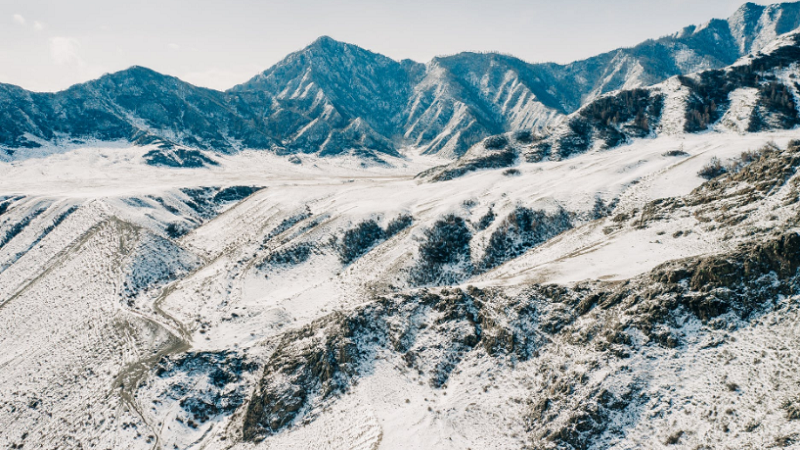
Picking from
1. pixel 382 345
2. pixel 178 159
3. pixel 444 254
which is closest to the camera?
pixel 382 345

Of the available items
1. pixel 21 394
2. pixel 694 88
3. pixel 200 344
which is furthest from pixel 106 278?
pixel 694 88

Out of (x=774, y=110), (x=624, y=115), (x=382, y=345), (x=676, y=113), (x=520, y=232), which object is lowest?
(x=382, y=345)

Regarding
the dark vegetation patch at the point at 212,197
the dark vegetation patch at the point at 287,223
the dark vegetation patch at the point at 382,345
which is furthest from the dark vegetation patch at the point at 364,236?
the dark vegetation patch at the point at 212,197

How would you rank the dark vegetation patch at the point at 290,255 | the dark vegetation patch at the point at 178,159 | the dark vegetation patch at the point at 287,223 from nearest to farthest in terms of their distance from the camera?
the dark vegetation patch at the point at 290,255, the dark vegetation patch at the point at 287,223, the dark vegetation patch at the point at 178,159

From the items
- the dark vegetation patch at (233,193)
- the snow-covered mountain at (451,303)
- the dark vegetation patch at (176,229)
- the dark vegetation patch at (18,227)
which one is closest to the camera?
the snow-covered mountain at (451,303)

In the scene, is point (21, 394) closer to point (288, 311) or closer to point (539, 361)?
point (288, 311)

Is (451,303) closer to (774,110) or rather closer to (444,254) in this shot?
(444,254)

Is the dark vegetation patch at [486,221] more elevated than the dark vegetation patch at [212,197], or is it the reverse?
the dark vegetation patch at [212,197]

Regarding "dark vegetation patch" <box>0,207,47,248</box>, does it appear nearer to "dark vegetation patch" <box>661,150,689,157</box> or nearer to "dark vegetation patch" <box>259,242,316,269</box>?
"dark vegetation patch" <box>259,242,316,269</box>

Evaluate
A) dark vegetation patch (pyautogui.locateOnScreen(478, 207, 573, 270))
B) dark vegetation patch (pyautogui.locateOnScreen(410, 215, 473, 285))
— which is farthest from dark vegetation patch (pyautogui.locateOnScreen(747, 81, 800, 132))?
dark vegetation patch (pyautogui.locateOnScreen(410, 215, 473, 285))

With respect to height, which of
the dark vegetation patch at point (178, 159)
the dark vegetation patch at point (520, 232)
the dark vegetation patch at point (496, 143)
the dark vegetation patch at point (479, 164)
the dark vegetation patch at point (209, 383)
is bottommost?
the dark vegetation patch at point (209, 383)

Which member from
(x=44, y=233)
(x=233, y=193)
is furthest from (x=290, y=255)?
(x=233, y=193)

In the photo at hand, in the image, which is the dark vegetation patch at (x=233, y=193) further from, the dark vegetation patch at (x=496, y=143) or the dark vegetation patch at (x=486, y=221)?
the dark vegetation patch at (x=486, y=221)
